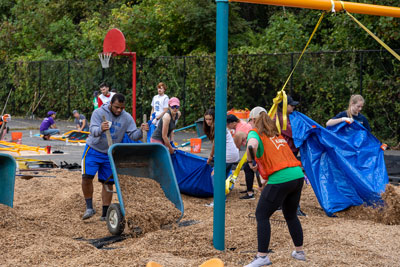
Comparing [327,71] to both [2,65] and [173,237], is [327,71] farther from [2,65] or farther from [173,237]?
[2,65]

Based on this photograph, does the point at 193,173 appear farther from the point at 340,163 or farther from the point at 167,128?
the point at 340,163

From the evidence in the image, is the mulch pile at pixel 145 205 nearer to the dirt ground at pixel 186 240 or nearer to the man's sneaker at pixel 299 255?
the dirt ground at pixel 186 240

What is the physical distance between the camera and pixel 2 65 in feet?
97.9

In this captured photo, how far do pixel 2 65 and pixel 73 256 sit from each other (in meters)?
26.3

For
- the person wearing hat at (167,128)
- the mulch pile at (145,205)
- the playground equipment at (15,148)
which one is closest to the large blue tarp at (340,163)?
the person wearing hat at (167,128)

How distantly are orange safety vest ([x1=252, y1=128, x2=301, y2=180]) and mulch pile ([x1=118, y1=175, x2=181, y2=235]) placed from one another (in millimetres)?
1639

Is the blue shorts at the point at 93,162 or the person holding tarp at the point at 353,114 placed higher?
the person holding tarp at the point at 353,114

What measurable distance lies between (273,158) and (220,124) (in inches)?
27.8

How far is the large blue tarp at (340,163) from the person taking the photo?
24.9 feet

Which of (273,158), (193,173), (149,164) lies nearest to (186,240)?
(273,158)

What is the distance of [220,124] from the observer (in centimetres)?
573

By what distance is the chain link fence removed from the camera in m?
15.8

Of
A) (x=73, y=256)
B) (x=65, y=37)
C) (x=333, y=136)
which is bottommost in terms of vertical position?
(x=73, y=256)

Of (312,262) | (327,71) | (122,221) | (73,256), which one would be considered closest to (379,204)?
(312,262)
